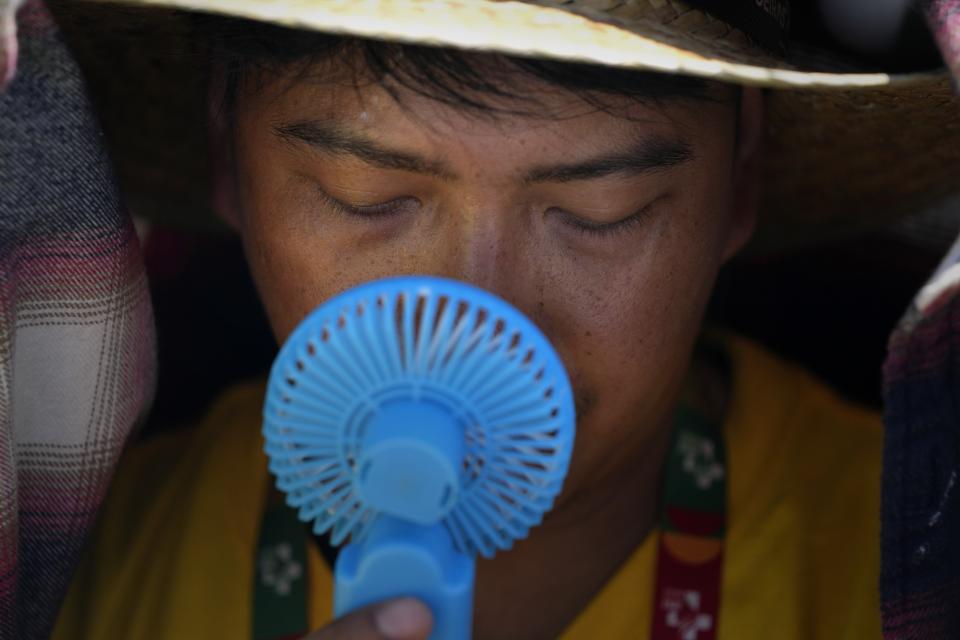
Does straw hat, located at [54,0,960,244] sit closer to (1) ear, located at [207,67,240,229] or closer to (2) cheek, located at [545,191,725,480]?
(1) ear, located at [207,67,240,229]

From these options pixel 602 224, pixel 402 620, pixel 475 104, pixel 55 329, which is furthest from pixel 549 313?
pixel 55 329

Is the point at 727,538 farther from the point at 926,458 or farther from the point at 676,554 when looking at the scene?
the point at 926,458

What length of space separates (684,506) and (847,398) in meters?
0.43

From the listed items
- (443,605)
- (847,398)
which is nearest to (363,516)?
(443,605)

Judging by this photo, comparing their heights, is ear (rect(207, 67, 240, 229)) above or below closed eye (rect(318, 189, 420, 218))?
above

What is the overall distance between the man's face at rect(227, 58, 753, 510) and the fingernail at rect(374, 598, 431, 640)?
0.28 m

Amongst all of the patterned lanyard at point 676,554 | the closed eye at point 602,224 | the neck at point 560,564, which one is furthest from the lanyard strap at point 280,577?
the closed eye at point 602,224

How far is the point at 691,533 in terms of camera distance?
132 centimetres

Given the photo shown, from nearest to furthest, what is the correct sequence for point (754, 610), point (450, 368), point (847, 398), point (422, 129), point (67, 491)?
point (450, 368)
point (422, 129)
point (67, 491)
point (754, 610)
point (847, 398)

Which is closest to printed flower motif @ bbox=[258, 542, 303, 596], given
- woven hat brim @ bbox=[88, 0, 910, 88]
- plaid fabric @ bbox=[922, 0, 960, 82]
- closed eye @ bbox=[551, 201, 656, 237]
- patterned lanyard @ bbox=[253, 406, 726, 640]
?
patterned lanyard @ bbox=[253, 406, 726, 640]

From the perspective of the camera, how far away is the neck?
1.29 m

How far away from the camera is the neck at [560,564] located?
4.23 ft

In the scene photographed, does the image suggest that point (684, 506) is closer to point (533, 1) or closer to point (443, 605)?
point (443, 605)

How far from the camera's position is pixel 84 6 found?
108cm
